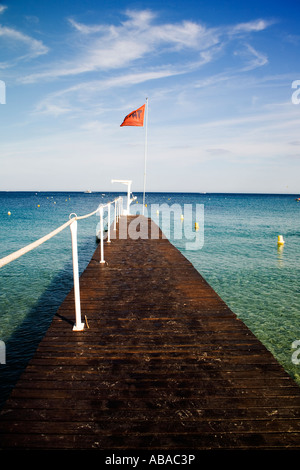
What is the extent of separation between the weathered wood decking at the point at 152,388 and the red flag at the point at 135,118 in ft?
→ 50.9

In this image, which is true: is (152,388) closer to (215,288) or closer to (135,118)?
(215,288)

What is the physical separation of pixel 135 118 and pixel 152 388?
58.4 ft

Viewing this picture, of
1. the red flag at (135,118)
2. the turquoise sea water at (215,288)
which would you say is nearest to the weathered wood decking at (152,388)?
the turquoise sea water at (215,288)

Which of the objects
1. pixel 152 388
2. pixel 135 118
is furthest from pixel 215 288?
pixel 135 118

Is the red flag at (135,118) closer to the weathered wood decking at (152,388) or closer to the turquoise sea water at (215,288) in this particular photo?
the turquoise sea water at (215,288)

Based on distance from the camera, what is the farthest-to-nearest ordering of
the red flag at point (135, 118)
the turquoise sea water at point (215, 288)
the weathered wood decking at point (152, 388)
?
the red flag at point (135, 118), the turquoise sea water at point (215, 288), the weathered wood decking at point (152, 388)

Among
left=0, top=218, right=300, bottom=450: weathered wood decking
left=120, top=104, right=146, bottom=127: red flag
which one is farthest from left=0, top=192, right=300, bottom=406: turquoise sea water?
left=120, top=104, right=146, bottom=127: red flag

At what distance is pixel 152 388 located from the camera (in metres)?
2.79

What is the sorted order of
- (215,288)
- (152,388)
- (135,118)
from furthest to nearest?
(135,118) < (215,288) < (152,388)

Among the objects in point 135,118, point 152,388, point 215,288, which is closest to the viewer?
point 152,388

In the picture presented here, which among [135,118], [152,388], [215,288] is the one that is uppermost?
[135,118]

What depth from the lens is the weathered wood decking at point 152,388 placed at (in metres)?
2.23

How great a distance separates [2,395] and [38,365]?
250cm
